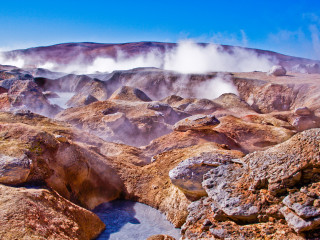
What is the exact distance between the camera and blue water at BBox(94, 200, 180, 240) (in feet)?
17.6

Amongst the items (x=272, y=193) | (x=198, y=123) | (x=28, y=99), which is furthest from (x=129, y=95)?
(x=272, y=193)

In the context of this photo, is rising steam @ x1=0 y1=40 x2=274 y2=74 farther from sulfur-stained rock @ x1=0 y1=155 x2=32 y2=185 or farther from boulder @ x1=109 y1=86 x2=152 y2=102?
sulfur-stained rock @ x1=0 y1=155 x2=32 y2=185

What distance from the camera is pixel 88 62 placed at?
1604 inches

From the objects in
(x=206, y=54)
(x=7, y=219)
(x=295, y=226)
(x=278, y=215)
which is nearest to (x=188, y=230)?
(x=278, y=215)

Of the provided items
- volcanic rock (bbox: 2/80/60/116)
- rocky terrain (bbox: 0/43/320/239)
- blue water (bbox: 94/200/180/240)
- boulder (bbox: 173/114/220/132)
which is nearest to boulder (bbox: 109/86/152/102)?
rocky terrain (bbox: 0/43/320/239)

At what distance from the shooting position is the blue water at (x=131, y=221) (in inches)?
211

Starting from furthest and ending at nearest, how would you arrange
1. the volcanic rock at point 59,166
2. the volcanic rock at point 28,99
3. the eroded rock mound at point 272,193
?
the volcanic rock at point 28,99, the volcanic rock at point 59,166, the eroded rock mound at point 272,193

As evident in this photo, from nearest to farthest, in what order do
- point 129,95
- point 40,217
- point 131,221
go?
1. point 40,217
2. point 131,221
3. point 129,95

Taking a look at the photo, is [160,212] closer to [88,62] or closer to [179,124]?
[179,124]

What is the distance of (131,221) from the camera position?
588 centimetres

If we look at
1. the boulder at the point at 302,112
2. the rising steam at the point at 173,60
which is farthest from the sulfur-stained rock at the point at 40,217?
the rising steam at the point at 173,60

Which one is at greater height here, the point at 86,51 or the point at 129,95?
the point at 86,51

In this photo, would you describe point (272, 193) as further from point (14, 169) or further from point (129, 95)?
point (129, 95)

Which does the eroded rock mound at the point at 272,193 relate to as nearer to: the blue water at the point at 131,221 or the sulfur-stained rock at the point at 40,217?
the blue water at the point at 131,221
